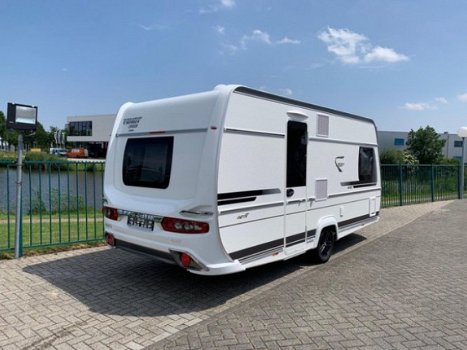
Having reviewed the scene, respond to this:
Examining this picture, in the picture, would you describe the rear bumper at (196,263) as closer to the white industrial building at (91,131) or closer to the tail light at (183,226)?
the tail light at (183,226)

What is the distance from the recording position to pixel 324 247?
6566 millimetres

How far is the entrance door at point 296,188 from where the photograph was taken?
5430 mm

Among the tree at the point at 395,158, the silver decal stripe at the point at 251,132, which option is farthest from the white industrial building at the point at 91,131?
the silver decal stripe at the point at 251,132

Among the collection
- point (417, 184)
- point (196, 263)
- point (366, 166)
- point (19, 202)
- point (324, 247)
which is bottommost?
point (324, 247)

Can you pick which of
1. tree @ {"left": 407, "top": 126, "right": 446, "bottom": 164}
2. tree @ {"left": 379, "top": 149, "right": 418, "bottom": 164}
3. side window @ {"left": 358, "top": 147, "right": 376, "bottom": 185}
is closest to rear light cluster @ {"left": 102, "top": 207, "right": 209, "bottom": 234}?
side window @ {"left": 358, "top": 147, "right": 376, "bottom": 185}

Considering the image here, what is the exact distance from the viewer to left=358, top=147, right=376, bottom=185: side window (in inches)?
298

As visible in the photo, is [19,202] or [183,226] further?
[19,202]

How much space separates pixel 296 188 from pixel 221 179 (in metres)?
1.64

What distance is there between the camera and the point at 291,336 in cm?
382

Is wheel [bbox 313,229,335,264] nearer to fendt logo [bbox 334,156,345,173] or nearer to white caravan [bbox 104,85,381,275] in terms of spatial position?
white caravan [bbox 104,85,381,275]

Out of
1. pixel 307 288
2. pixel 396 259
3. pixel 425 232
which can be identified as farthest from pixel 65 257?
pixel 425 232

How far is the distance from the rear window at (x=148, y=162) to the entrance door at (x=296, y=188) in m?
1.72

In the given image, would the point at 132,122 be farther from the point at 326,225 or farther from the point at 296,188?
the point at 326,225

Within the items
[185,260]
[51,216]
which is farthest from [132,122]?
[51,216]
